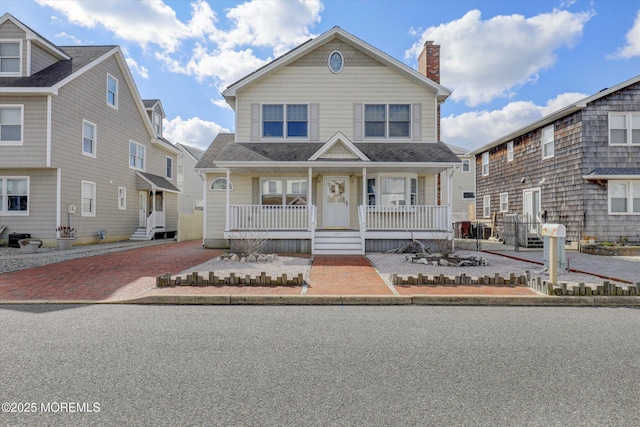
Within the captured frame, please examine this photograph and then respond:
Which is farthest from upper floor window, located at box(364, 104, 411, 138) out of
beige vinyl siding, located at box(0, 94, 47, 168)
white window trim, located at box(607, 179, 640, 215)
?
beige vinyl siding, located at box(0, 94, 47, 168)

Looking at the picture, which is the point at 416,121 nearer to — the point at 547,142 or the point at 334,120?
the point at 334,120

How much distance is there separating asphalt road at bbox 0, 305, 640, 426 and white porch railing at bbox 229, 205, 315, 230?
26.1 feet

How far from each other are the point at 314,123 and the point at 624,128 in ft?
43.7

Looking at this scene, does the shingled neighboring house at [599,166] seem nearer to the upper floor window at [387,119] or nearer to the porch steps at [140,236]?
the upper floor window at [387,119]

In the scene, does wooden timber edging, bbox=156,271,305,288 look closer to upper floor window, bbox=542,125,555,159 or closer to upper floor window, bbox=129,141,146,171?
upper floor window, bbox=542,125,555,159

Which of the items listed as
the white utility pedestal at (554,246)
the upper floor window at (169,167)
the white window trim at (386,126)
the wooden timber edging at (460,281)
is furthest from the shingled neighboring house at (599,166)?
the upper floor window at (169,167)

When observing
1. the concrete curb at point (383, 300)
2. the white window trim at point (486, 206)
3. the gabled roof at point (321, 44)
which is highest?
the gabled roof at point (321, 44)

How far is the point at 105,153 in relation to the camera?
18.2 m

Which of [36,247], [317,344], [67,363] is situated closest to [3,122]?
[36,247]

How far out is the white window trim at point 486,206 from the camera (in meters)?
23.0

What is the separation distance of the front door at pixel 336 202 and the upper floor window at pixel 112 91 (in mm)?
12781

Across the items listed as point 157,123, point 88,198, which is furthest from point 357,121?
point 157,123

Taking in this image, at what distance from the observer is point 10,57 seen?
604 inches

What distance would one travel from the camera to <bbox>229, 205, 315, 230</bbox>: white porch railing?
1338 centimetres
